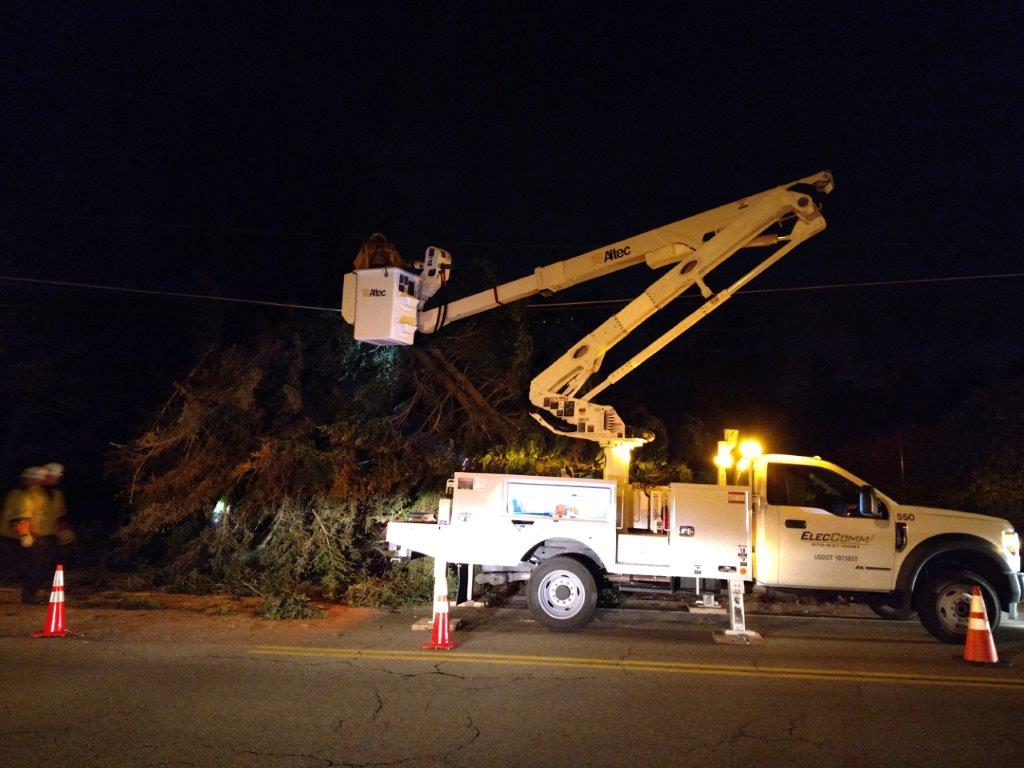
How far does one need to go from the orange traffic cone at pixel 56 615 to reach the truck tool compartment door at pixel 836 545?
8.15 metres

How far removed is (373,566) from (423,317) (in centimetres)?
448

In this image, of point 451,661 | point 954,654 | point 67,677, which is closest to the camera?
point 67,677

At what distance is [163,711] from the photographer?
620 centimetres

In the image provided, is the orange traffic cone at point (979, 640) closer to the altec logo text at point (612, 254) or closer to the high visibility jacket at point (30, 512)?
the altec logo text at point (612, 254)

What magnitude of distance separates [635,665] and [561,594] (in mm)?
2047

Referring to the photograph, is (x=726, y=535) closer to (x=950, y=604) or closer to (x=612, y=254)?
(x=950, y=604)

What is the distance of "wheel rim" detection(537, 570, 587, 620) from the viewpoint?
32.5ft

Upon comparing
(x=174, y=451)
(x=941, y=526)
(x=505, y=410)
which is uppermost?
(x=505, y=410)

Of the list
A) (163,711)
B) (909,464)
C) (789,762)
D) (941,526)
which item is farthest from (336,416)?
(909,464)

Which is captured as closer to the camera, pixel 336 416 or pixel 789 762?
pixel 789 762

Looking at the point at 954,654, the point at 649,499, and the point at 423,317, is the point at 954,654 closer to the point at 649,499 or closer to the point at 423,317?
the point at 649,499

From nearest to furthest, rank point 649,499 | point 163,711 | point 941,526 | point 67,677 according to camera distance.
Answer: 1. point 163,711
2. point 67,677
3. point 941,526
4. point 649,499

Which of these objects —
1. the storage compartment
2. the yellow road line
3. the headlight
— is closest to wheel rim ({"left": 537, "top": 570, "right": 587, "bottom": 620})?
the storage compartment

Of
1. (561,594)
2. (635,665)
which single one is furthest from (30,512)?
(635,665)
